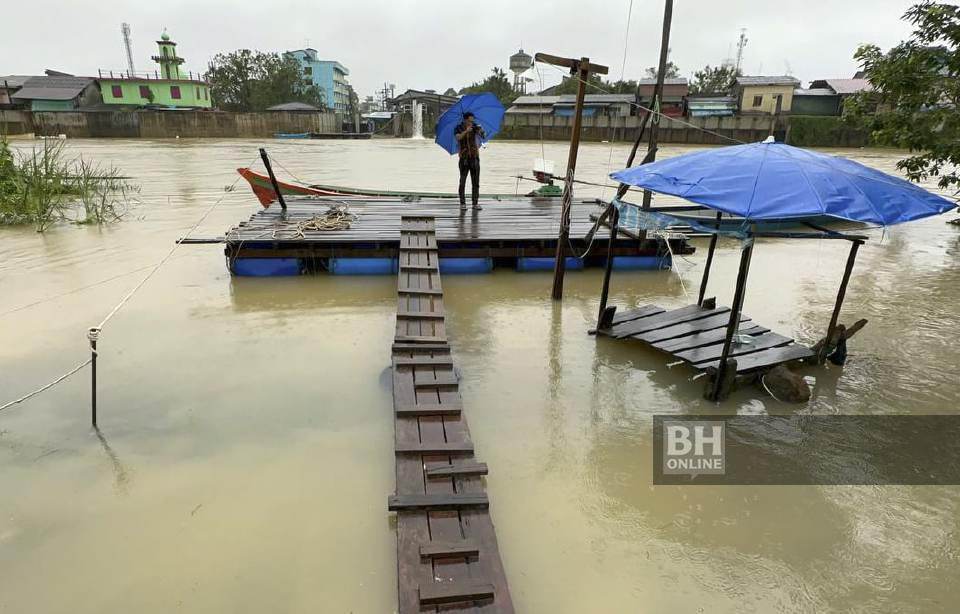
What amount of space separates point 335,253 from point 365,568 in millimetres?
5847

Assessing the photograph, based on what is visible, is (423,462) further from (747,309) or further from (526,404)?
(747,309)

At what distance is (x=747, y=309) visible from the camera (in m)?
7.20

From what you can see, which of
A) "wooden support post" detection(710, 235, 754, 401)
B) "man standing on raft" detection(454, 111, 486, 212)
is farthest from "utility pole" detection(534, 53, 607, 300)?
"man standing on raft" detection(454, 111, 486, 212)

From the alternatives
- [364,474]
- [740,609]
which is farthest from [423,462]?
[740,609]

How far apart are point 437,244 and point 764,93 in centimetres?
4450

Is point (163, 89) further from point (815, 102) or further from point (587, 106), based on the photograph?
point (815, 102)

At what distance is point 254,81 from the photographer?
5703cm

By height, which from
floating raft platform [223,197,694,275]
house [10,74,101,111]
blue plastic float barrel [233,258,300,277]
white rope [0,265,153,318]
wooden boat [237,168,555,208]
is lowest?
white rope [0,265,153,318]

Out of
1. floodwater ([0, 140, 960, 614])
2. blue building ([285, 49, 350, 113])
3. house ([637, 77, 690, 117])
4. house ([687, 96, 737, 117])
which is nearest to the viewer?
floodwater ([0, 140, 960, 614])

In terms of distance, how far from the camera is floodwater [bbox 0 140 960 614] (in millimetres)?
3002

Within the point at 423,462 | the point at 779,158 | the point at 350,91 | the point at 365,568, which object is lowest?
the point at 365,568

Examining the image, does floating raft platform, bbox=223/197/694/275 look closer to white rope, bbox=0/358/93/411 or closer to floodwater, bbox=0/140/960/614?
floodwater, bbox=0/140/960/614

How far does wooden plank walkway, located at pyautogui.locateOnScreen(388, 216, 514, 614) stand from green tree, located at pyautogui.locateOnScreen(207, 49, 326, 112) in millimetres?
59419

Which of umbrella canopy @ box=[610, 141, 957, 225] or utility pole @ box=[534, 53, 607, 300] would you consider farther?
utility pole @ box=[534, 53, 607, 300]
